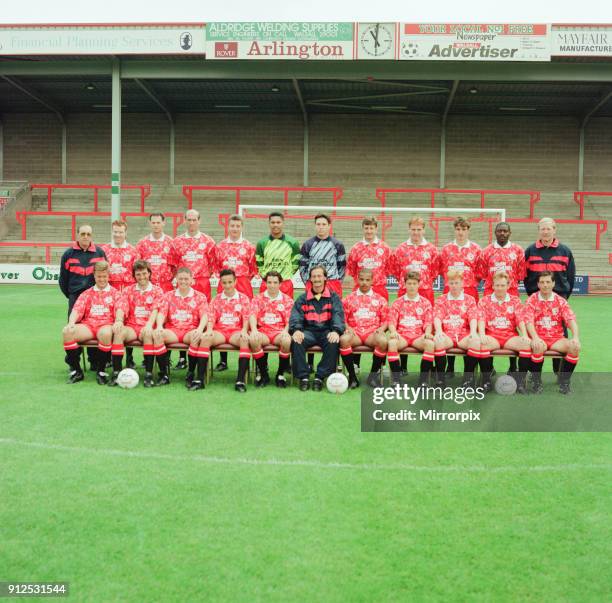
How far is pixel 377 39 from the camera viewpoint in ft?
56.8

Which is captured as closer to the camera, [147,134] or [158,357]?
[158,357]

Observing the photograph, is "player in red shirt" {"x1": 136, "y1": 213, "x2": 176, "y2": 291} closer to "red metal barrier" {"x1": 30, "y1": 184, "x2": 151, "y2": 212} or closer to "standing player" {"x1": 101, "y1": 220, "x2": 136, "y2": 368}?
"standing player" {"x1": 101, "y1": 220, "x2": 136, "y2": 368}

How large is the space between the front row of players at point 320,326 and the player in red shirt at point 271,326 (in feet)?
0.03

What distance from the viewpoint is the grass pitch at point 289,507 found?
9.11 feet

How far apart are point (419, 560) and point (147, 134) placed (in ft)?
78.5

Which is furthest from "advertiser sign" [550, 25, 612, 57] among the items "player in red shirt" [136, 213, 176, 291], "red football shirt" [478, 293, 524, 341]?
"player in red shirt" [136, 213, 176, 291]

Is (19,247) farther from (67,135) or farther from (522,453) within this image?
(522,453)

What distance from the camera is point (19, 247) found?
20578 millimetres

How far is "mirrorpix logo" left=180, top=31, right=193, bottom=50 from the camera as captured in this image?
58.0 ft

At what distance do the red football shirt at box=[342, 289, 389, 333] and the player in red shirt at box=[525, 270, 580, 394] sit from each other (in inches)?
57.0

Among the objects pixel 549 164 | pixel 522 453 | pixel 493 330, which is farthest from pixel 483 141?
pixel 522 453

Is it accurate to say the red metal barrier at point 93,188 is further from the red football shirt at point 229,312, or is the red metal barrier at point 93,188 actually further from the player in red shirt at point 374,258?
the red football shirt at point 229,312

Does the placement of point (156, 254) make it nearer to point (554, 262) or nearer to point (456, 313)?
point (456, 313)

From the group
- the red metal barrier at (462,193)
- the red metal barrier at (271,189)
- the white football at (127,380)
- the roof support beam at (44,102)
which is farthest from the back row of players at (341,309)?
the roof support beam at (44,102)
